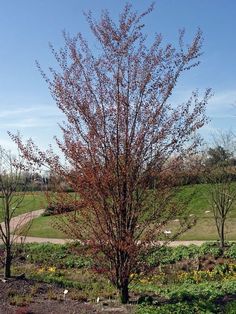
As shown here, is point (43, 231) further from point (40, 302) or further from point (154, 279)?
point (40, 302)

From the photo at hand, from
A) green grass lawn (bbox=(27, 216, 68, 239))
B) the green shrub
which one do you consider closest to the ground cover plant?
the green shrub

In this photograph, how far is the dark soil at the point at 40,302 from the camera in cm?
759

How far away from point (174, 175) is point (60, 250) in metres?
10.8

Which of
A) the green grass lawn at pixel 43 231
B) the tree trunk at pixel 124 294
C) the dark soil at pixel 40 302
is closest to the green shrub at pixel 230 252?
the dark soil at pixel 40 302

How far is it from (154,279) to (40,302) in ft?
13.8

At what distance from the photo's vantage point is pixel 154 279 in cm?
1181

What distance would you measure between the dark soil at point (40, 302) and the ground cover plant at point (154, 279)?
0.03 metres

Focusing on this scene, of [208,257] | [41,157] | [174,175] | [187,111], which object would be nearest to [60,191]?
[41,157]

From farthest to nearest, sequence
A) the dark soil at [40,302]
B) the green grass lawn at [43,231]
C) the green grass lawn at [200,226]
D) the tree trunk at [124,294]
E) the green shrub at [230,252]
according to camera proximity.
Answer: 1. the green grass lawn at [43,231]
2. the green grass lawn at [200,226]
3. the green shrub at [230,252]
4. the tree trunk at [124,294]
5. the dark soil at [40,302]

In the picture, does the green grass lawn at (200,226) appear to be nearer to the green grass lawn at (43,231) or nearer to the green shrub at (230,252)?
the green grass lawn at (43,231)

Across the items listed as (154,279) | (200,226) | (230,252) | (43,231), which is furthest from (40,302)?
(43,231)

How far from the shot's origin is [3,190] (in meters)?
11.7

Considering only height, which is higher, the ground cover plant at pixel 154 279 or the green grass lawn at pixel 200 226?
the green grass lawn at pixel 200 226

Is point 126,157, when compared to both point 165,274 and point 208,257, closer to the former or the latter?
point 165,274
